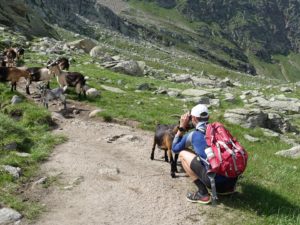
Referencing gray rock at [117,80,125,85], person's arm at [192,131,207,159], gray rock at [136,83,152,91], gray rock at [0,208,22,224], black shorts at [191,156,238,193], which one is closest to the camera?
gray rock at [0,208,22,224]

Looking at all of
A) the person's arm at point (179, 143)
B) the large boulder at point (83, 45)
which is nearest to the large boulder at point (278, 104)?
the person's arm at point (179, 143)

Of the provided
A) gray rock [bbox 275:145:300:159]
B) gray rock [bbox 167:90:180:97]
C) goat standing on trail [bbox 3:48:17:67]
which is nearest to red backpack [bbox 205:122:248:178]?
gray rock [bbox 275:145:300:159]

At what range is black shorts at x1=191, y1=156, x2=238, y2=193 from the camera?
1045 centimetres

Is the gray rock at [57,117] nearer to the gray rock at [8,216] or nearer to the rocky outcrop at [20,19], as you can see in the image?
the gray rock at [8,216]

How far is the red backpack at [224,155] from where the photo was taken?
988cm

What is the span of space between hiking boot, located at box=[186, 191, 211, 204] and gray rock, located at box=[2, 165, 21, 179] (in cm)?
443

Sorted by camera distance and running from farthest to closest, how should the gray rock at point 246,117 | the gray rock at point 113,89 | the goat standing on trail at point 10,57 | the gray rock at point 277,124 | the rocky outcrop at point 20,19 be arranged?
the rocky outcrop at point 20,19
the goat standing on trail at point 10,57
the gray rock at point 113,89
the gray rock at point 277,124
the gray rock at point 246,117

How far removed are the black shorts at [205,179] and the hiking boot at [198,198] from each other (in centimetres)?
30

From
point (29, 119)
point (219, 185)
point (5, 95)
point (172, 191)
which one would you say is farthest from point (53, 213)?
point (5, 95)

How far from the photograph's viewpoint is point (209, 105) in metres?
26.2

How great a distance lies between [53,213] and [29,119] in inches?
303

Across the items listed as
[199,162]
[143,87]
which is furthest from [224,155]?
[143,87]

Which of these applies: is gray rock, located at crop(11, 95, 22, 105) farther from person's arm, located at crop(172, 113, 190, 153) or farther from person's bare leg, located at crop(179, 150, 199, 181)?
person's bare leg, located at crop(179, 150, 199, 181)

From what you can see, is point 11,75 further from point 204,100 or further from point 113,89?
point 204,100
